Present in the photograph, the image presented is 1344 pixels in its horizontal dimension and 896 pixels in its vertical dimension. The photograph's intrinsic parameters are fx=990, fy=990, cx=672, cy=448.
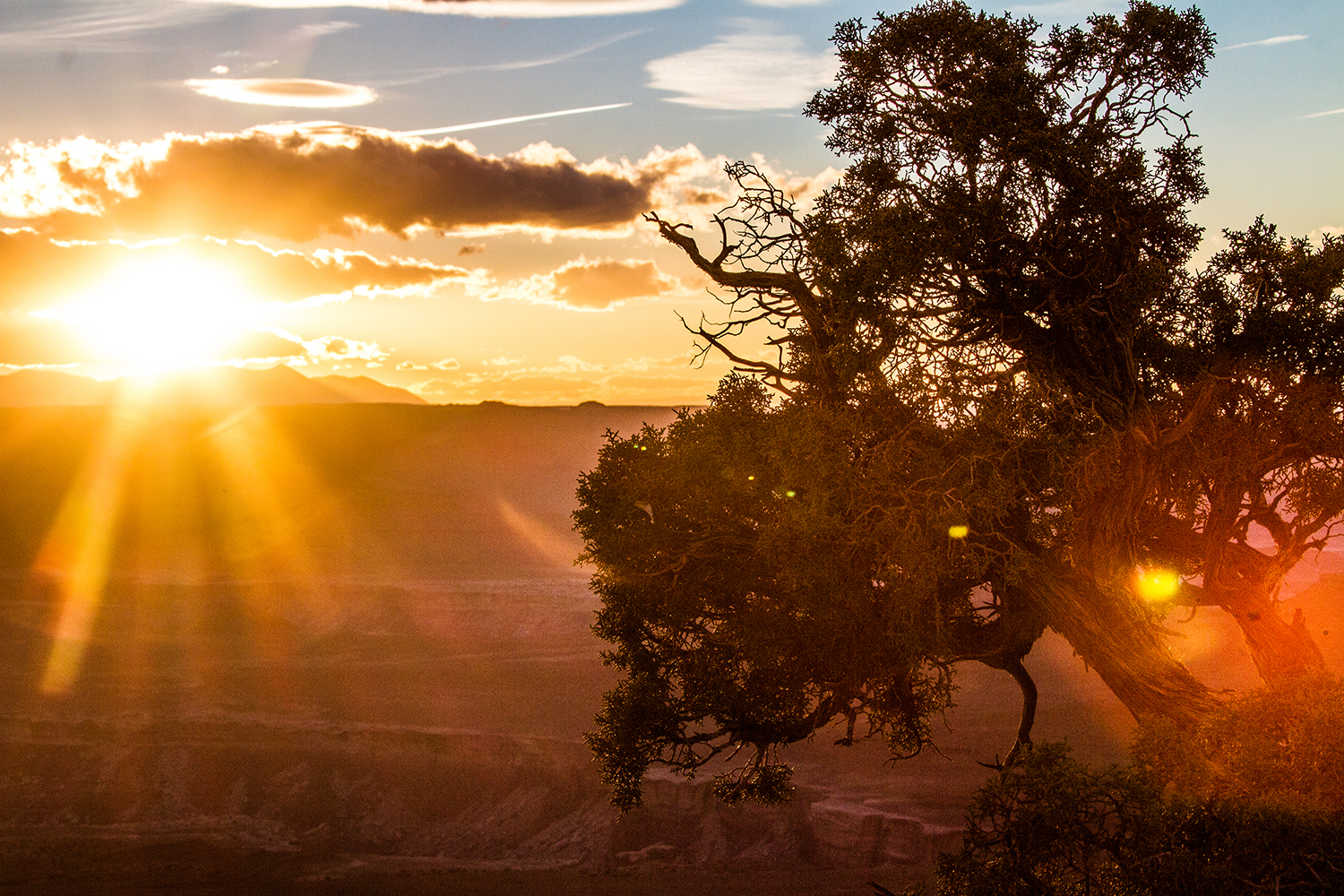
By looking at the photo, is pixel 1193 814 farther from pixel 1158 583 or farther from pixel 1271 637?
pixel 1158 583

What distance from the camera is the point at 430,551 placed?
160 ft

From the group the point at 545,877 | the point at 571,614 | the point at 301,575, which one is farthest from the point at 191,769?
the point at 301,575

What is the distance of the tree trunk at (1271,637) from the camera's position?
36.2ft

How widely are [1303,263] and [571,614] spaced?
91.1 feet

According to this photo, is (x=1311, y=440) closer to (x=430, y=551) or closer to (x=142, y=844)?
(x=142, y=844)

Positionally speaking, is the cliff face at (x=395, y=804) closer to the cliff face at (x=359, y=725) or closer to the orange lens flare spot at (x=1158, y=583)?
the cliff face at (x=359, y=725)

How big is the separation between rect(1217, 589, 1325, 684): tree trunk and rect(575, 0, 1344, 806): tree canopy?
4 centimetres

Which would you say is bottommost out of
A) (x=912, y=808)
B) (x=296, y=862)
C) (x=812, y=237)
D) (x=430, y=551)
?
(x=296, y=862)

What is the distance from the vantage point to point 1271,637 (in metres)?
11.3

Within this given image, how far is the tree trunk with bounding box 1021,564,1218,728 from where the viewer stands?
9656 millimetres

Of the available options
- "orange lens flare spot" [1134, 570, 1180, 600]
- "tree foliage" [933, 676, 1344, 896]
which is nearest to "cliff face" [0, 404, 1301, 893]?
"orange lens flare spot" [1134, 570, 1180, 600]

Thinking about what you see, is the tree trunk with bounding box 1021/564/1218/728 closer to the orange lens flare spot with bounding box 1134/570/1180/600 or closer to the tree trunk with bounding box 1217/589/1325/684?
the tree trunk with bounding box 1217/589/1325/684

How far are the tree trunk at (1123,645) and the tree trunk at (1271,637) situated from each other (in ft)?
4.91

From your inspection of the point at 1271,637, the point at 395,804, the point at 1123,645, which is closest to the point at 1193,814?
the point at 1123,645
